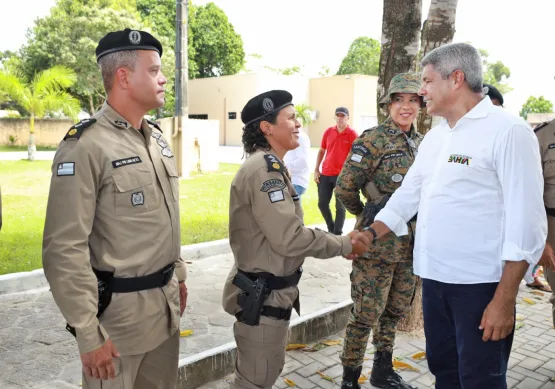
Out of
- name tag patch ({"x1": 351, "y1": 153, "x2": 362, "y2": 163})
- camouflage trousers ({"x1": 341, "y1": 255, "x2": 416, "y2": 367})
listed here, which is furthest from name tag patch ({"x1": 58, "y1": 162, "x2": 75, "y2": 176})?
camouflage trousers ({"x1": 341, "y1": 255, "x2": 416, "y2": 367})

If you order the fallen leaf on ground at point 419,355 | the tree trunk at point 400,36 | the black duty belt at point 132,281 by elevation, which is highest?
the tree trunk at point 400,36

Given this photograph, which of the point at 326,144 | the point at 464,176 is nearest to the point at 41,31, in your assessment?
the point at 326,144

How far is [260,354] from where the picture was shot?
8.63 feet

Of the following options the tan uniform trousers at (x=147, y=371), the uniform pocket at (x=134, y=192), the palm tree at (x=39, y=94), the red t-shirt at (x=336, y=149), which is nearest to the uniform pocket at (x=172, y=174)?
the uniform pocket at (x=134, y=192)

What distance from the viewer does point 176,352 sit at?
2578 mm

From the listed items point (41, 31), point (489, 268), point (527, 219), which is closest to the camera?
point (527, 219)

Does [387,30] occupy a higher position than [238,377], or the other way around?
[387,30]

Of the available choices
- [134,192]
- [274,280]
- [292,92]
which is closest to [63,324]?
[274,280]

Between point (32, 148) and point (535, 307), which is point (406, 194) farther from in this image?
point (32, 148)

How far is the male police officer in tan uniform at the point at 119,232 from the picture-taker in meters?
1.99

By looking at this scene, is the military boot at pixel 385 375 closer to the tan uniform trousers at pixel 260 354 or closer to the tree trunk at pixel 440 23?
the tan uniform trousers at pixel 260 354

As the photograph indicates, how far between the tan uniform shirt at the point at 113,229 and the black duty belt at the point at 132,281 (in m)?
0.02

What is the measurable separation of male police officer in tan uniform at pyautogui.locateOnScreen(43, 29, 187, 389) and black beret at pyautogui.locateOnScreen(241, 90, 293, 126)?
51 cm

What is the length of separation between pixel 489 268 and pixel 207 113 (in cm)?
3841
